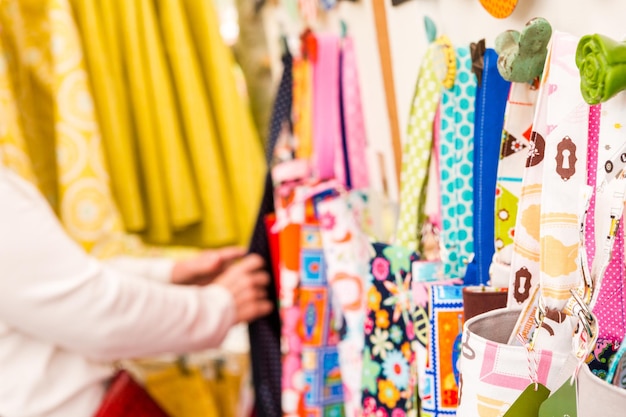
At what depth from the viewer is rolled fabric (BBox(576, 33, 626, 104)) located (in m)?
0.32

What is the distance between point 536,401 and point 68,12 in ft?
3.75

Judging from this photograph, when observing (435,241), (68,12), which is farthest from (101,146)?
(435,241)

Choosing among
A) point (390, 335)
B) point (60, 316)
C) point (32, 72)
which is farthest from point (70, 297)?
point (32, 72)

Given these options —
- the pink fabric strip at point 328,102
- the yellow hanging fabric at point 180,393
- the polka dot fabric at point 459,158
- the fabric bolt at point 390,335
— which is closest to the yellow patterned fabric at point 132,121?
the yellow hanging fabric at point 180,393

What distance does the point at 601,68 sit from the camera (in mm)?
322

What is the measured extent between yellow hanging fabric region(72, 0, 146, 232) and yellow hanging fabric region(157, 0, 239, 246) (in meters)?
0.12

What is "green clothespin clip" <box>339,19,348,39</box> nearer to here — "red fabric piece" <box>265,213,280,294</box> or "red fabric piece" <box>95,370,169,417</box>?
"red fabric piece" <box>265,213,280,294</box>

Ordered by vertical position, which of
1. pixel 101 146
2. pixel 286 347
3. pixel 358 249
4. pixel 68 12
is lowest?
pixel 286 347

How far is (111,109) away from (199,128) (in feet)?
0.58

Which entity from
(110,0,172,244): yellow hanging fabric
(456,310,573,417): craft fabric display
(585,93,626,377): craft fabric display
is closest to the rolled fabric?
(585,93,626,377): craft fabric display

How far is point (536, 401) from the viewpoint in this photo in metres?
0.37

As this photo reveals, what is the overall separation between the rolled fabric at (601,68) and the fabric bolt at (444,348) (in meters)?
0.21

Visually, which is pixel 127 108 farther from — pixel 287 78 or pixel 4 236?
pixel 4 236

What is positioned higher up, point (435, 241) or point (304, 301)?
point (435, 241)
